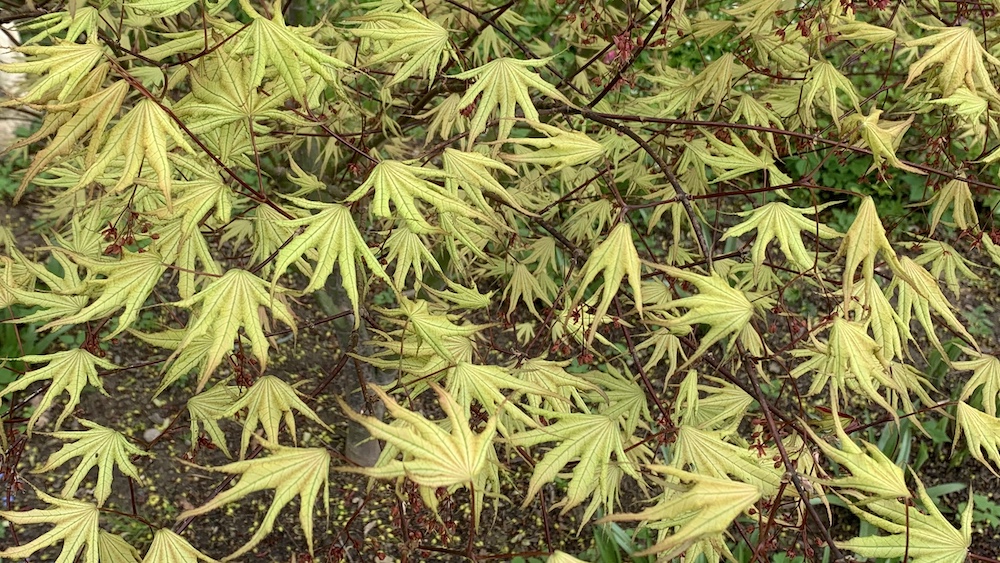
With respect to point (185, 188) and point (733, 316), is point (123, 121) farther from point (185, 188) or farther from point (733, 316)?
point (733, 316)

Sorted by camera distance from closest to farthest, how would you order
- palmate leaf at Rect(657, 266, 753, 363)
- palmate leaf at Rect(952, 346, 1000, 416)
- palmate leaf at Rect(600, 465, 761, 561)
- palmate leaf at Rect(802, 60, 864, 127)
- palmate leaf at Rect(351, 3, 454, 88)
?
palmate leaf at Rect(600, 465, 761, 561) → palmate leaf at Rect(657, 266, 753, 363) → palmate leaf at Rect(351, 3, 454, 88) → palmate leaf at Rect(952, 346, 1000, 416) → palmate leaf at Rect(802, 60, 864, 127)

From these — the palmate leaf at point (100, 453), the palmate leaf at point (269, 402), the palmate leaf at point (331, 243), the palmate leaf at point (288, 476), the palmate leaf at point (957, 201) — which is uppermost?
the palmate leaf at point (331, 243)

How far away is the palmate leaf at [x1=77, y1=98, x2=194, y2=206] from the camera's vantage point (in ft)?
3.69

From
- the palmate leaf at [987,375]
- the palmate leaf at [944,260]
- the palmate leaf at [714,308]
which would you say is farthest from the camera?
the palmate leaf at [944,260]

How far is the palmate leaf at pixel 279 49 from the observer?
4.00ft

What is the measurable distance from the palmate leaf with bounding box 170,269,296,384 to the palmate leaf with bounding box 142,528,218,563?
1.01 feet

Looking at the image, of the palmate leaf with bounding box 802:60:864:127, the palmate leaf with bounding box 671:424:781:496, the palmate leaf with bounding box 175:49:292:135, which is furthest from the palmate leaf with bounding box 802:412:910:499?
the palmate leaf with bounding box 175:49:292:135

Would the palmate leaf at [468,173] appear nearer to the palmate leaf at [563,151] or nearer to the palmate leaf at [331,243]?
the palmate leaf at [563,151]

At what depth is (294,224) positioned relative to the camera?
47.1 inches

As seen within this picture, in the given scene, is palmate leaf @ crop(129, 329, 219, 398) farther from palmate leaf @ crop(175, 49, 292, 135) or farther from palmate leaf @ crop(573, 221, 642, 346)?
palmate leaf @ crop(573, 221, 642, 346)

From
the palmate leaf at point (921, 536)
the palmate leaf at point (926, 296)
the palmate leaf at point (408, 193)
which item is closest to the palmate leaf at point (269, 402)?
the palmate leaf at point (408, 193)

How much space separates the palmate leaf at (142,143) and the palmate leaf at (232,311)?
7.1 inches

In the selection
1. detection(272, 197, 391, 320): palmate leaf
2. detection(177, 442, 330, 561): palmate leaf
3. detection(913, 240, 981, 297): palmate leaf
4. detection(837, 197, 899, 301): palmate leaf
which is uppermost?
detection(837, 197, 899, 301): palmate leaf

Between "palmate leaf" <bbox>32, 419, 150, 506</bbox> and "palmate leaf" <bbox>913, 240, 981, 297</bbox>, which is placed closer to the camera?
"palmate leaf" <bbox>32, 419, 150, 506</bbox>
